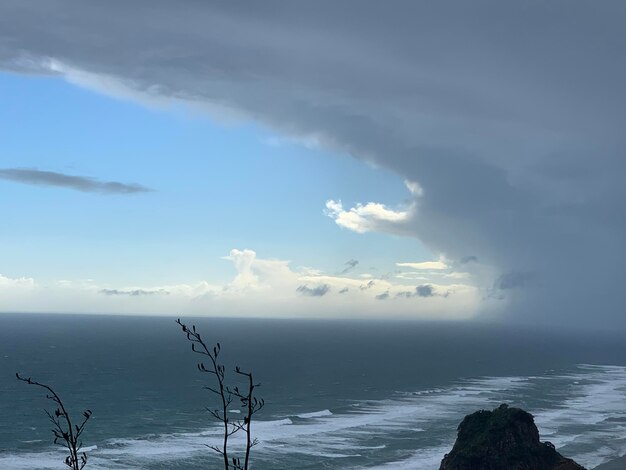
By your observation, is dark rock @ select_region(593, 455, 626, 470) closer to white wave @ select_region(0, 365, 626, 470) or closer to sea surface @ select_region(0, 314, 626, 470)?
white wave @ select_region(0, 365, 626, 470)

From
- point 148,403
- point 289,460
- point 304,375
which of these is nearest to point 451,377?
point 304,375

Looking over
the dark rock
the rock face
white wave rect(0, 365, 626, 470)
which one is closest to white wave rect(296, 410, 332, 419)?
white wave rect(0, 365, 626, 470)

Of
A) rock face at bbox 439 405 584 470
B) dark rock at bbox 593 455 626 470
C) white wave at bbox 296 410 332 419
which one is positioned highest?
rock face at bbox 439 405 584 470

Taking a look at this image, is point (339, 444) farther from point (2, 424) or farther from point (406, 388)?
point (406, 388)

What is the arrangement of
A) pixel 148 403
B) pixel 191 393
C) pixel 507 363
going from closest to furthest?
pixel 148 403 < pixel 191 393 < pixel 507 363

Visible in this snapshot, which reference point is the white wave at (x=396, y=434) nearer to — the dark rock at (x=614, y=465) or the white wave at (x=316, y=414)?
the white wave at (x=316, y=414)

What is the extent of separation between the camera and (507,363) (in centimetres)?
19575

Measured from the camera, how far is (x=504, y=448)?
2435 inches

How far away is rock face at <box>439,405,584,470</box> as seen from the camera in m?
60.3

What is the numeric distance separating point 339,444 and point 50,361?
380ft

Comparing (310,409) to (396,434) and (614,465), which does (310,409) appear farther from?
(614,465)

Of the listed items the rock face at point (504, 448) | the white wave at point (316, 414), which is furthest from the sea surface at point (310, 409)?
the rock face at point (504, 448)

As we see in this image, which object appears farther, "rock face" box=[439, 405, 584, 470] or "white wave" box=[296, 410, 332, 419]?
"white wave" box=[296, 410, 332, 419]

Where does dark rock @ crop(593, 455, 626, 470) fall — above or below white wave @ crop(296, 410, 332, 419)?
above
